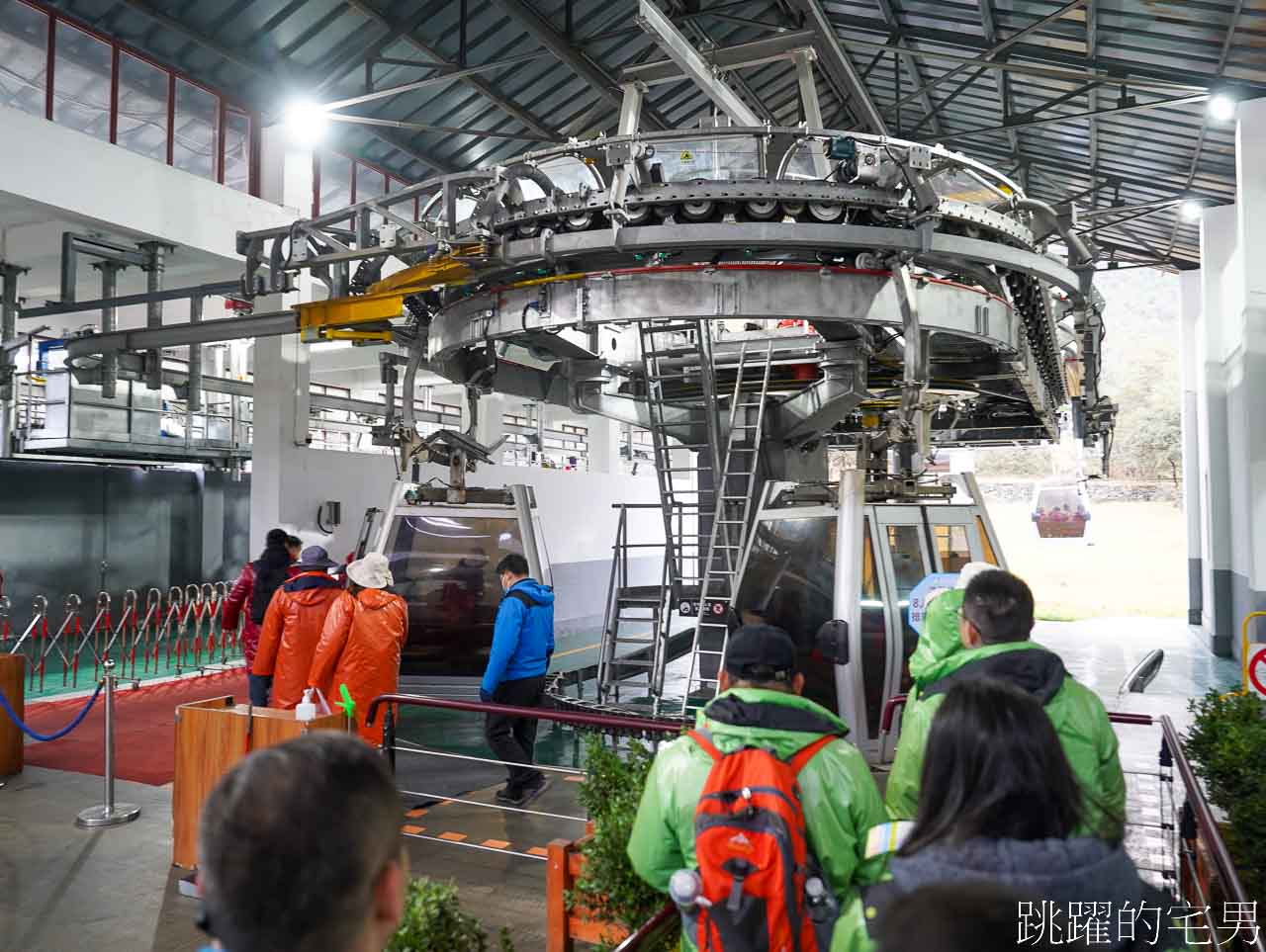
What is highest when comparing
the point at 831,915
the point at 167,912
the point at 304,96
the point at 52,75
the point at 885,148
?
the point at 304,96

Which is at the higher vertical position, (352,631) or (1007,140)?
(1007,140)

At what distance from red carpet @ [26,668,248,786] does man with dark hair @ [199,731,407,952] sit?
527 cm

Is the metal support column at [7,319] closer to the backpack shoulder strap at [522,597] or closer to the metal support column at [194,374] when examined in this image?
the metal support column at [194,374]

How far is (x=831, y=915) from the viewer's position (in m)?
2.06

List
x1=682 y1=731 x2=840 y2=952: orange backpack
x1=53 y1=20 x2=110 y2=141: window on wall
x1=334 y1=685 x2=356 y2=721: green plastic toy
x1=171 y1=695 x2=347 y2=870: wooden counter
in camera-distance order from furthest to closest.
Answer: x1=53 y1=20 x2=110 y2=141: window on wall → x1=334 y1=685 x2=356 y2=721: green plastic toy → x1=171 y1=695 x2=347 y2=870: wooden counter → x1=682 y1=731 x2=840 y2=952: orange backpack

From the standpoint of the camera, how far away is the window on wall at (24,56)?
912 centimetres

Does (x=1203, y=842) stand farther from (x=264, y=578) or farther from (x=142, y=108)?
(x=142, y=108)

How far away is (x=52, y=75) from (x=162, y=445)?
21.2 feet

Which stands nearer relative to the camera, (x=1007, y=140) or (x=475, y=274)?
(x=475, y=274)

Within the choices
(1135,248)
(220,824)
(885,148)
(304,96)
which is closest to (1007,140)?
(1135,248)

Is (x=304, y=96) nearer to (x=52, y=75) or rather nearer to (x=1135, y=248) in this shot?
(x=52, y=75)

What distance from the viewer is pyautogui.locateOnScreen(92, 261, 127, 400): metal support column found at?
11047 millimetres

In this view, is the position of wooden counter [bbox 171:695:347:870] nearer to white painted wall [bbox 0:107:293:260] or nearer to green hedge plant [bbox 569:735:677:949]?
green hedge plant [bbox 569:735:677:949]

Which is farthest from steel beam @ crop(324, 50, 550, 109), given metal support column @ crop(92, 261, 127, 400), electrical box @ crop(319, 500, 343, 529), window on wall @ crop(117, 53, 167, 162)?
electrical box @ crop(319, 500, 343, 529)
